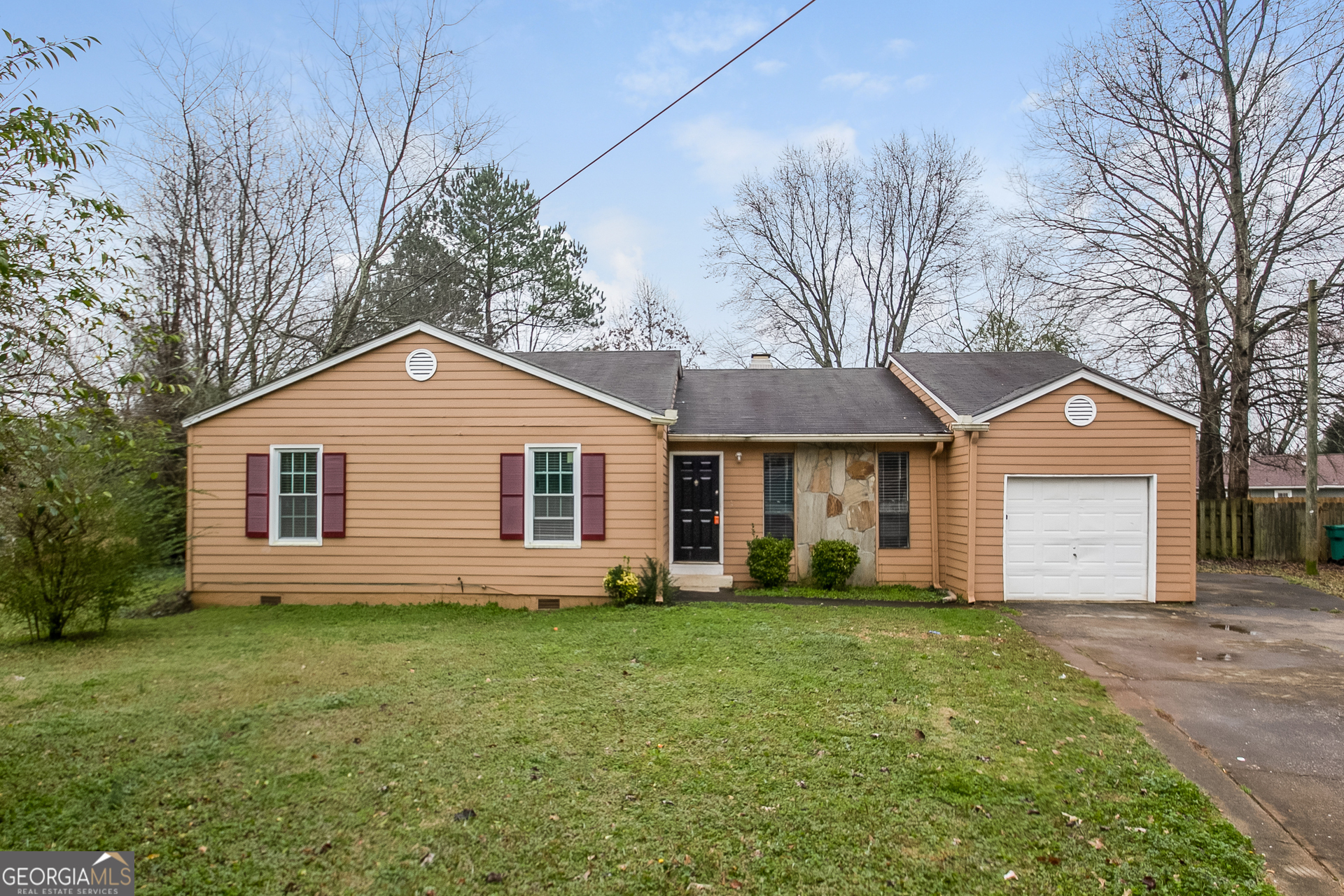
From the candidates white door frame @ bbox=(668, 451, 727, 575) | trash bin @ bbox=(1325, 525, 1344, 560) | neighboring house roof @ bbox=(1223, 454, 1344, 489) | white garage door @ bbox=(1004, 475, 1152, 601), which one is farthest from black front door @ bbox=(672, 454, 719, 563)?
neighboring house roof @ bbox=(1223, 454, 1344, 489)

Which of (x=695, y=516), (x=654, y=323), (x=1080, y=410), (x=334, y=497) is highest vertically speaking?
(x=654, y=323)

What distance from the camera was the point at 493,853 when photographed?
310cm

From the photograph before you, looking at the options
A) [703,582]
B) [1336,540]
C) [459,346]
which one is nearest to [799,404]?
[703,582]

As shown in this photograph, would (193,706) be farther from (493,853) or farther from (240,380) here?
(240,380)

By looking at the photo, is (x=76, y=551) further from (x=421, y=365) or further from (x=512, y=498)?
(x=512, y=498)

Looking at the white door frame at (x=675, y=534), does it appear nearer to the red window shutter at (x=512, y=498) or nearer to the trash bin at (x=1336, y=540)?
the red window shutter at (x=512, y=498)

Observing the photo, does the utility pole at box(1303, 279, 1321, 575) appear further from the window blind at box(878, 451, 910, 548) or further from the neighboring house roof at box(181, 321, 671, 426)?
the neighboring house roof at box(181, 321, 671, 426)

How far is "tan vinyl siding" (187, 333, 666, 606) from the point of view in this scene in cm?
973

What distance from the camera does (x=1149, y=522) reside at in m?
9.93

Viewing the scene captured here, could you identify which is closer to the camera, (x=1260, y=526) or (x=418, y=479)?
(x=418, y=479)

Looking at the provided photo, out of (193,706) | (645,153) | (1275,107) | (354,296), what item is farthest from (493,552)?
(1275,107)

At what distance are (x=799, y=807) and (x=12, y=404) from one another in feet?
16.5

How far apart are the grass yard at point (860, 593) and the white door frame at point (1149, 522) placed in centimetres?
105

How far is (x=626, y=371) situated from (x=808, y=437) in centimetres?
380
